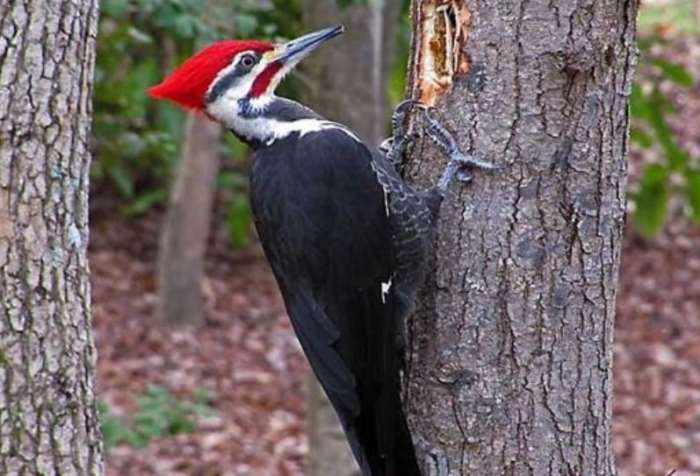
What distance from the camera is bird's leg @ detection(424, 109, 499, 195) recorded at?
2885 mm

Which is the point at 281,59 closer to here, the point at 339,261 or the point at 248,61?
the point at 248,61

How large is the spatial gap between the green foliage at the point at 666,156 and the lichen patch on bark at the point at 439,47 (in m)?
3.00

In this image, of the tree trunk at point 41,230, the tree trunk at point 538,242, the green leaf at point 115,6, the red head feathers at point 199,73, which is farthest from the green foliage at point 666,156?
the tree trunk at point 41,230

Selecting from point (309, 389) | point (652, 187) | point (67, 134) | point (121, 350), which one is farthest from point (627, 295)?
point (67, 134)

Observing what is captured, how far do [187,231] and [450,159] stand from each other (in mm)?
5390

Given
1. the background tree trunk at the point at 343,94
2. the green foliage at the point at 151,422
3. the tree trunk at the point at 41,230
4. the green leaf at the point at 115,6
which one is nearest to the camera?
the tree trunk at the point at 41,230

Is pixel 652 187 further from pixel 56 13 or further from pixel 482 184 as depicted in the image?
pixel 56 13

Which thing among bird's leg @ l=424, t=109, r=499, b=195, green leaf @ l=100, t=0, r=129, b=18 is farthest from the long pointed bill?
green leaf @ l=100, t=0, r=129, b=18

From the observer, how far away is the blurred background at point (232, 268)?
5.35m

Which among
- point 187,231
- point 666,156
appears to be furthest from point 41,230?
point 187,231

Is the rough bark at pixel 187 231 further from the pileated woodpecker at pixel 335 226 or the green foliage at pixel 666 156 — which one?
the pileated woodpecker at pixel 335 226

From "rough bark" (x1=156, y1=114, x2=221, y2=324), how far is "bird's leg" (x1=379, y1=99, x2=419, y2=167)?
4739mm

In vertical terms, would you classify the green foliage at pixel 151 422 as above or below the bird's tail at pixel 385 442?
below

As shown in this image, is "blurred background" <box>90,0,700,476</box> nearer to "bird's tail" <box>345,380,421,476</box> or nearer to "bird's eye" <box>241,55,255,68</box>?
"bird's eye" <box>241,55,255,68</box>
